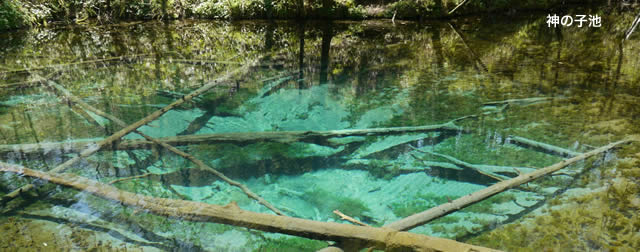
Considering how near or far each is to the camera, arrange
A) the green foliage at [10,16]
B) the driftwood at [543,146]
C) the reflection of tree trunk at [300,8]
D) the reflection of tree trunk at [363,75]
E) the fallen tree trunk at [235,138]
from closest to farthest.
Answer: the driftwood at [543,146], the fallen tree trunk at [235,138], the reflection of tree trunk at [363,75], the green foliage at [10,16], the reflection of tree trunk at [300,8]

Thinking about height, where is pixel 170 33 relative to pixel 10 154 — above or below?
above

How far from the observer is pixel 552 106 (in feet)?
17.7

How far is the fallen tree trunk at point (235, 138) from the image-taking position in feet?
13.9

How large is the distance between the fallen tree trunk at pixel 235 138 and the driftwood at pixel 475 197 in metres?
1.28

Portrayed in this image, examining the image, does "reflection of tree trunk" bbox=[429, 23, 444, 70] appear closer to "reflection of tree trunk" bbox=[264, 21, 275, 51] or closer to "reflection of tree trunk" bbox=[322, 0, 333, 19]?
"reflection of tree trunk" bbox=[322, 0, 333, 19]

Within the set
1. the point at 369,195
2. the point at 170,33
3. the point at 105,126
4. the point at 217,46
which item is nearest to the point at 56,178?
the point at 105,126

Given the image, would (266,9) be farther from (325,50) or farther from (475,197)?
(475,197)

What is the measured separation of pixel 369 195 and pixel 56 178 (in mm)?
2806

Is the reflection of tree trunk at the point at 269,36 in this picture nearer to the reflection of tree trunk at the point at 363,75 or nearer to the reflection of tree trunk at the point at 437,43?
the reflection of tree trunk at the point at 363,75

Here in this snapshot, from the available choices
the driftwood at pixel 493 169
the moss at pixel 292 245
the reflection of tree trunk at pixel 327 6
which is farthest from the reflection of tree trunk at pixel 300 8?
the moss at pixel 292 245

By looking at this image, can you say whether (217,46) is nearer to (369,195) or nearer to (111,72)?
(111,72)

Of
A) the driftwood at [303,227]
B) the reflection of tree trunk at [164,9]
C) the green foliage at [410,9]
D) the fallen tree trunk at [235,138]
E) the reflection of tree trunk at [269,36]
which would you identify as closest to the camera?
the driftwood at [303,227]

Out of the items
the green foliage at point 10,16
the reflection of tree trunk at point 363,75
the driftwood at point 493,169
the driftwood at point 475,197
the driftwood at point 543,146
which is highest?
the green foliage at point 10,16

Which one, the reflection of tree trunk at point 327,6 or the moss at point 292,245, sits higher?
the reflection of tree trunk at point 327,6
